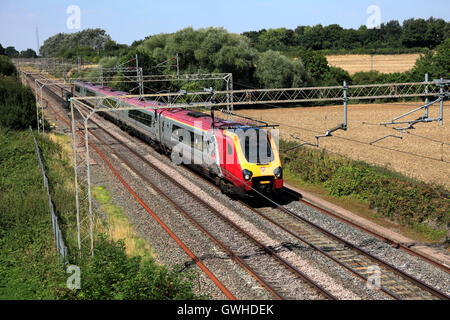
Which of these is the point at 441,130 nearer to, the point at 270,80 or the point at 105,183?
the point at 270,80

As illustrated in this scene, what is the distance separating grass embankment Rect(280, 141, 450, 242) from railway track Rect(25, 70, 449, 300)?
233 centimetres

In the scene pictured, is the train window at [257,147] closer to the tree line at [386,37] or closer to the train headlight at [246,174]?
the train headlight at [246,174]

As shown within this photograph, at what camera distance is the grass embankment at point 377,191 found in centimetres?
1606

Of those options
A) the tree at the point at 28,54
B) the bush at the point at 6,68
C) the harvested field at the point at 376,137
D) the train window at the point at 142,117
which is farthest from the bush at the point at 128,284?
the tree at the point at 28,54

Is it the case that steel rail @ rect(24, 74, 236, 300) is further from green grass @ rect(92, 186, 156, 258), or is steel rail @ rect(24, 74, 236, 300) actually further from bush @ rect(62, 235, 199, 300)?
bush @ rect(62, 235, 199, 300)

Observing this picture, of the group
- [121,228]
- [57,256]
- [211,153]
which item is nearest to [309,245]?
[121,228]

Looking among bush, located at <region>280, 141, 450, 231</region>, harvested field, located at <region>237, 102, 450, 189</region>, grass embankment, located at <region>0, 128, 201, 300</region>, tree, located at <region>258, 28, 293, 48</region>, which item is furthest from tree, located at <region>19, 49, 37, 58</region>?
bush, located at <region>280, 141, 450, 231</region>

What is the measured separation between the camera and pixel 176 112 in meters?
26.0

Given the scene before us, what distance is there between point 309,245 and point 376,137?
28745 mm

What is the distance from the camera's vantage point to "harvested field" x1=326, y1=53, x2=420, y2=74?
81812 millimetres

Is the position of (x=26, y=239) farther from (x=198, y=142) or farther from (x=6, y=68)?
(x=6, y=68)

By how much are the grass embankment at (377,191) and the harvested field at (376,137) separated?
3960 mm
